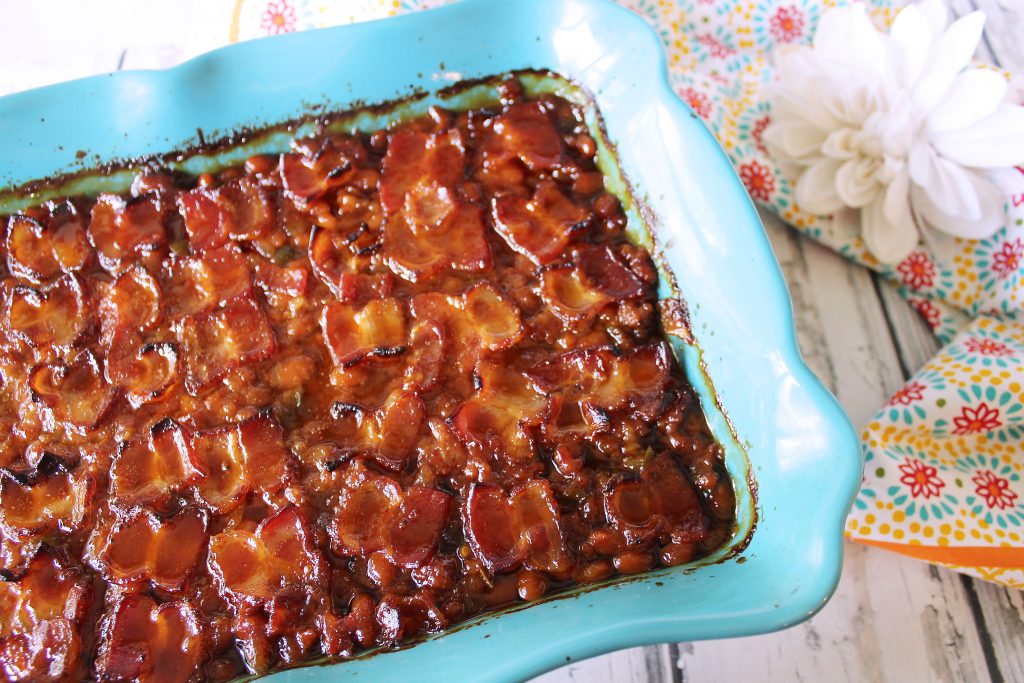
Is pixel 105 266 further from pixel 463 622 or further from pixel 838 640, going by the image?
pixel 838 640

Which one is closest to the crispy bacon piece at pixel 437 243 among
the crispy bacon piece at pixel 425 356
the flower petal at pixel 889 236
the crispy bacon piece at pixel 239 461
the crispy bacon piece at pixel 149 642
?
the crispy bacon piece at pixel 425 356

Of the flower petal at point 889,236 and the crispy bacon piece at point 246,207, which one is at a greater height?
the crispy bacon piece at point 246,207

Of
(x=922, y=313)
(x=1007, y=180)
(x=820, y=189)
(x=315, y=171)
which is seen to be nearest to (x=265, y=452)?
(x=315, y=171)

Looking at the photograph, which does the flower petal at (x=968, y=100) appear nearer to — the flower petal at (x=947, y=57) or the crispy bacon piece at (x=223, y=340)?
the flower petal at (x=947, y=57)

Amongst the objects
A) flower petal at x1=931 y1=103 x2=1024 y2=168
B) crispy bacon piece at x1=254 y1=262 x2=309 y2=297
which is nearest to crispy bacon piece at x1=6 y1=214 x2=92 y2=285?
crispy bacon piece at x1=254 y1=262 x2=309 y2=297

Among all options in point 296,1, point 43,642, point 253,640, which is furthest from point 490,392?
point 296,1

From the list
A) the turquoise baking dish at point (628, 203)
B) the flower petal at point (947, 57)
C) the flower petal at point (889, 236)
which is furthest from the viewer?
the flower petal at point (889, 236)

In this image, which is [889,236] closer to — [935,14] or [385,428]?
[935,14]
